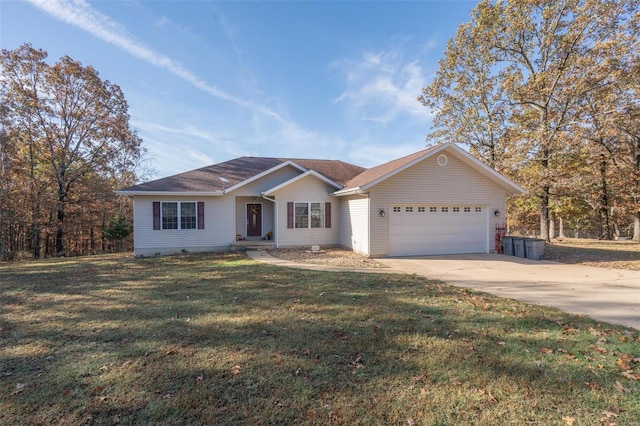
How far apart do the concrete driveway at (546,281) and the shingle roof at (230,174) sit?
7.25 m

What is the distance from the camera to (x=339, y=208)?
1458cm

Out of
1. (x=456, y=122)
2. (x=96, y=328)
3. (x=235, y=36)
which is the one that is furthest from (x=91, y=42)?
(x=456, y=122)

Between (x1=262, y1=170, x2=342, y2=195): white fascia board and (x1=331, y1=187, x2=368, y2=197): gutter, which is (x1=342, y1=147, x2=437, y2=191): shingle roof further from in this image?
(x1=262, y1=170, x2=342, y2=195): white fascia board

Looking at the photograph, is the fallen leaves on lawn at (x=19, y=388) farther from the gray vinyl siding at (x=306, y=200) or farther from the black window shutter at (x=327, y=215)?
the black window shutter at (x=327, y=215)

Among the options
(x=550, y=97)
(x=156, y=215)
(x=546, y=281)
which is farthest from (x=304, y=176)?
(x=550, y=97)

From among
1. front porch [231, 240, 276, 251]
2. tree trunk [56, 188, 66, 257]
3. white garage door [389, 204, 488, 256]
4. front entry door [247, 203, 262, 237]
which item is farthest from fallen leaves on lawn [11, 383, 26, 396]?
A: tree trunk [56, 188, 66, 257]

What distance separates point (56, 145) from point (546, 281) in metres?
24.5

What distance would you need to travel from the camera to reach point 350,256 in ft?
38.1

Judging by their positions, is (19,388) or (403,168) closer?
(19,388)

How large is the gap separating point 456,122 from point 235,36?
1595cm

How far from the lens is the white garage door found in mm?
11898

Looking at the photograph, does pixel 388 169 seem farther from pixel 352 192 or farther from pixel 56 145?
pixel 56 145

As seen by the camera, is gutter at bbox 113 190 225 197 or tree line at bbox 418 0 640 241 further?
tree line at bbox 418 0 640 241

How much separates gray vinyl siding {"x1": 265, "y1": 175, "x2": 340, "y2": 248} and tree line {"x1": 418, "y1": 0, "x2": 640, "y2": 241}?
36.4 ft
